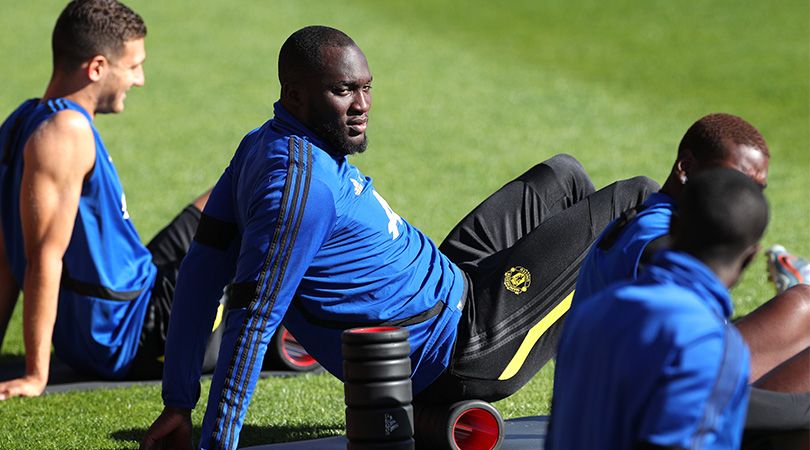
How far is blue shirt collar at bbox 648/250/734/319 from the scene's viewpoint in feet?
8.01

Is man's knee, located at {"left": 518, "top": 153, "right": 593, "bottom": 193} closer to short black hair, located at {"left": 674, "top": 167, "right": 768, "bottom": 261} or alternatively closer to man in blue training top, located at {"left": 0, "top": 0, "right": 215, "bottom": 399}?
man in blue training top, located at {"left": 0, "top": 0, "right": 215, "bottom": 399}

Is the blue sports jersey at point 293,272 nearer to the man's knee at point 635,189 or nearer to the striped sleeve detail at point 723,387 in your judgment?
the man's knee at point 635,189

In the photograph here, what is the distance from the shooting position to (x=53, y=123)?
198 inches

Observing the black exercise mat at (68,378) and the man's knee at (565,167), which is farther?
the black exercise mat at (68,378)

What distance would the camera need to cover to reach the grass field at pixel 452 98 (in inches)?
260

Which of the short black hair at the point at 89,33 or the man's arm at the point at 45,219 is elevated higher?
the short black hair at the point at 89,33

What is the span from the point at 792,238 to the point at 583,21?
321 inches

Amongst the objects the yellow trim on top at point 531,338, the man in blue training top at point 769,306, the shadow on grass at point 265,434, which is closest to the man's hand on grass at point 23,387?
the shadow on grass at point 265,434

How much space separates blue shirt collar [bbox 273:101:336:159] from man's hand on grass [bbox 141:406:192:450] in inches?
35.3

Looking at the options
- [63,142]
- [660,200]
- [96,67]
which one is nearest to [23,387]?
[63,142]

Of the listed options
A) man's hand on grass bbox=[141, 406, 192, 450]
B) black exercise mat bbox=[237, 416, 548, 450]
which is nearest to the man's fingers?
man's hand on grass bbox=[141, 406, 192, 450]

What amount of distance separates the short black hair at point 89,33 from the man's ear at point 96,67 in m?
0.02

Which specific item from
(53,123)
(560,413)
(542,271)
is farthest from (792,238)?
(560,413)

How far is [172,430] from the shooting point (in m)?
3.84
